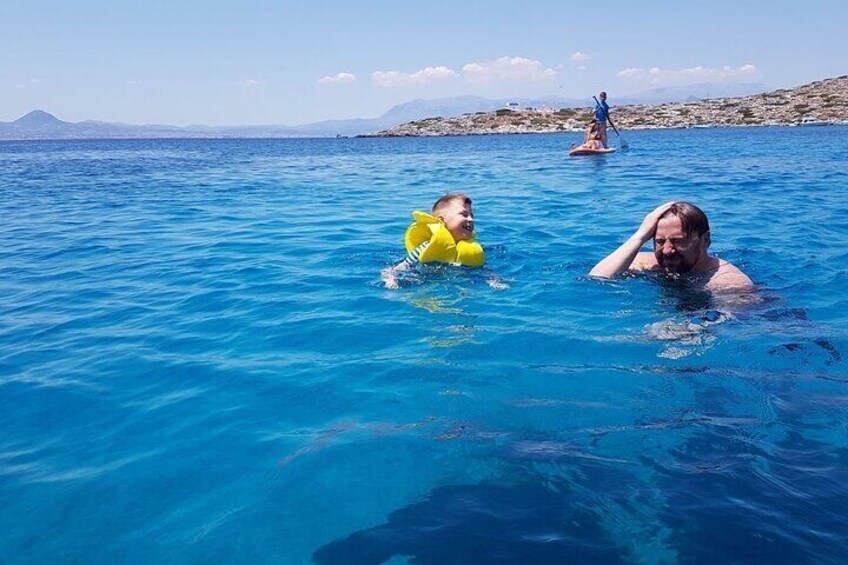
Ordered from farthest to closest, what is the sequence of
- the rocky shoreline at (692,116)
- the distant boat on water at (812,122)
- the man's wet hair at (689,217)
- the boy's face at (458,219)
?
the rocky shoreline at (692,116)
the distant boat on water at (812,122)
the boy's face at (458,219)
the man's wet hair at (689,217)

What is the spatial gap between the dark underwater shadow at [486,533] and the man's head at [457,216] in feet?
15.7

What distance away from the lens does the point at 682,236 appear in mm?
6410

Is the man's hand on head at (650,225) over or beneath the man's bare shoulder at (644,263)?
over

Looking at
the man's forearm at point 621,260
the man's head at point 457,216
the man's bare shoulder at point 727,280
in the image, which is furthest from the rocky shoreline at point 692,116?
the man's head at point 457,216

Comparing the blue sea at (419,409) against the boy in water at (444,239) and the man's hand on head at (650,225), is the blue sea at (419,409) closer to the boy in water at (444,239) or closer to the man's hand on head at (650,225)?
the boy in water at (444,239)

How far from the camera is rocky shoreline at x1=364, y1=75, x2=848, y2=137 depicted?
5403 cm

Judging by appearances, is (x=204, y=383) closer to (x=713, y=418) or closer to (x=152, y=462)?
(x=152, y=462)

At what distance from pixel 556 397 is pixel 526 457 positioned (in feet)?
2.96

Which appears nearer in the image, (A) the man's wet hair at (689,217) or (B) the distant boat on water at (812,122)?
(A) the man's wet hair at (689,217)

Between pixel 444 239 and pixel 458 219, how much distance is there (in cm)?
38

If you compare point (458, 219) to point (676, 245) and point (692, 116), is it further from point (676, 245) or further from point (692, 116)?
point (692, 116)

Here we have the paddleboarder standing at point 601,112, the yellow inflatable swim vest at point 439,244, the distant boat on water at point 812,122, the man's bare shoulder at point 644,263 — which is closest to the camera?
the man's bare shoulder at point 644,263

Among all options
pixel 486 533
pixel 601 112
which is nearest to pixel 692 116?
pixel 601 112

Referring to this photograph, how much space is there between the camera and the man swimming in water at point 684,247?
6344 mm
